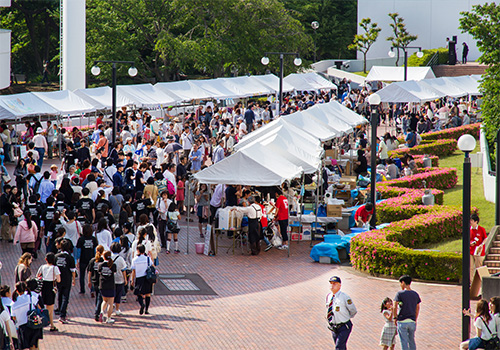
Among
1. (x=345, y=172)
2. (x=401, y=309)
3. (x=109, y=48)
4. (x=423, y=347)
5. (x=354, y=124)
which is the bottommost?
(x=423, y=347)

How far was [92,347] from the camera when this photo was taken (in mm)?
11211

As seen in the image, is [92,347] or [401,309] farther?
[92,347]

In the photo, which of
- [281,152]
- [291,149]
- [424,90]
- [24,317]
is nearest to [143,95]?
[291,149]

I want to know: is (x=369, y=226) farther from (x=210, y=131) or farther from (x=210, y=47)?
(x=210, y=47)

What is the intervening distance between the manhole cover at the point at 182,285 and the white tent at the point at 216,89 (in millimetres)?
22355

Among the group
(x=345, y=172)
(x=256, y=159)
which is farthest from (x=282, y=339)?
(x=345, y=172)

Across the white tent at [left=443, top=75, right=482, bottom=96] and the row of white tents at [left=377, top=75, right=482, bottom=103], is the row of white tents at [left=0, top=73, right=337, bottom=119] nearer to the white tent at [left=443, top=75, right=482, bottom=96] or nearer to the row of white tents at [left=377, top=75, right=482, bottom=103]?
the row of white tents at [left=377, top=75, right=482, bottom=103]

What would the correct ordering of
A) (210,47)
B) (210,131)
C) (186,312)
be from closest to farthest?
(186,312) → (210,131) → (210,47)

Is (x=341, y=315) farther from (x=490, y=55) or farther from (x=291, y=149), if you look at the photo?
(x=490, y=55)

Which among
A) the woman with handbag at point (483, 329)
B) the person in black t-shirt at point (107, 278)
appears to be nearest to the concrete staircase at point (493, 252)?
the woman with handbag at point (483, 329)

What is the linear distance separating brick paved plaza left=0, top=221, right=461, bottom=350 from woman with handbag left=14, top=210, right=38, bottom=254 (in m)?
0.73

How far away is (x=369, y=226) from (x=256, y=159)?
327 cm

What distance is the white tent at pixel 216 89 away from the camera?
122 feet

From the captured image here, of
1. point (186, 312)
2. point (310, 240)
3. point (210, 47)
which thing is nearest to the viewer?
point (186, 312)
